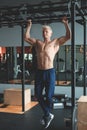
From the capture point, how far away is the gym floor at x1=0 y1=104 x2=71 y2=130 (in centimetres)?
480

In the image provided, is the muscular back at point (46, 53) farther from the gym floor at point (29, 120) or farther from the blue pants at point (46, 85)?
the gym floor at point (29, 120)

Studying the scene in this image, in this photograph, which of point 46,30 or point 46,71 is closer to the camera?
point 46,30

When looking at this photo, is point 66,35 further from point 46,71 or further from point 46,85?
point 46,85

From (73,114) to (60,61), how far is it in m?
4.08

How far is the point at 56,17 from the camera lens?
16.9 feet

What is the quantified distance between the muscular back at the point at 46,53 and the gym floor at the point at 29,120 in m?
1.22

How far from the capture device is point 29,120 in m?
5.31

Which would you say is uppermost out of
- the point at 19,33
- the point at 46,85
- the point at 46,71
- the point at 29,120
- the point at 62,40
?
the point at 19,33

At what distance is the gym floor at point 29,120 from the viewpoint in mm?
4801

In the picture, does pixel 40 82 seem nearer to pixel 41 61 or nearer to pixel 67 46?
pixel 41 61

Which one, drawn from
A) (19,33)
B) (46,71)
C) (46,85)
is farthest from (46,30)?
(19,33)

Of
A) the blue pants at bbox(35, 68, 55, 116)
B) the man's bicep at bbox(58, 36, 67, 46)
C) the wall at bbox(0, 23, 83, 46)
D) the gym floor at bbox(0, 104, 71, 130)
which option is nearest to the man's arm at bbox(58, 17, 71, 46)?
the man's bicep at bbox(58, 36, 67, 46)

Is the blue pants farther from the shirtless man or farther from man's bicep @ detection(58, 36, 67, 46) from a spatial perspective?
man's bicep @ detection(58, 36, 67, 46)

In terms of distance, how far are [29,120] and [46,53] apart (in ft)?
5.43
